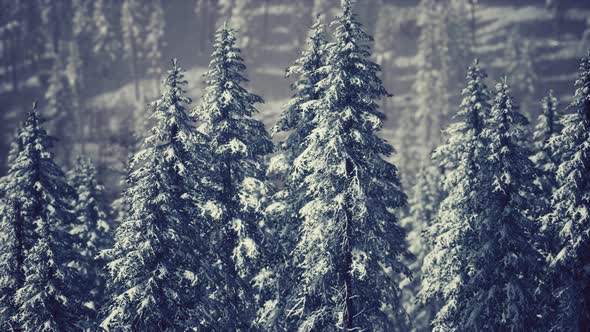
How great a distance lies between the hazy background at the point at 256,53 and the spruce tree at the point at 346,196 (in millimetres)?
45561

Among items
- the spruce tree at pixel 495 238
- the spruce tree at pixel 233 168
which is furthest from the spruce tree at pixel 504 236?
the spruce tree at pixel 233 168

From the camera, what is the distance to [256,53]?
8412 centimetres

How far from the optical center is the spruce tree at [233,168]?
1916cm

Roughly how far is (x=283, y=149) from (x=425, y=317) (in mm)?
21596

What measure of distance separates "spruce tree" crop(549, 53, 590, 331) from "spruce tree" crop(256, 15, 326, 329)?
9339 mm

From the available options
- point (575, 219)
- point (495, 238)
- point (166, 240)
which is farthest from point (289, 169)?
point (575, 219)

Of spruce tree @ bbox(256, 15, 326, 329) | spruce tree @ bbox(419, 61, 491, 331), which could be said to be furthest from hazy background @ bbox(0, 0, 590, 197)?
spruce tree @ bbox(256, 15, 326, 329)

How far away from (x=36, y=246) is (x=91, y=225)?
10505 millimetres

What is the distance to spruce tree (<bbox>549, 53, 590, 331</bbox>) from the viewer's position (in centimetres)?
1873

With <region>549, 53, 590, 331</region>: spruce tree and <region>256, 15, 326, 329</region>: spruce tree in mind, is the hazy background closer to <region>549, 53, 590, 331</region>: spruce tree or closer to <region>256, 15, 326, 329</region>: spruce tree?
<region>549, 53, 590, 331</region>: spruce tree

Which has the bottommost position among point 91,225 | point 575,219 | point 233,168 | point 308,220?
point 91,225

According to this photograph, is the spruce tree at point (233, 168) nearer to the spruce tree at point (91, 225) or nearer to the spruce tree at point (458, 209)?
the spruce tree at point (458, 209)

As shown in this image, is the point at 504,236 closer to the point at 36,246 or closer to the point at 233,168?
the point at 233,168

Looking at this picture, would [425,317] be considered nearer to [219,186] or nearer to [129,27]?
[219,186]
